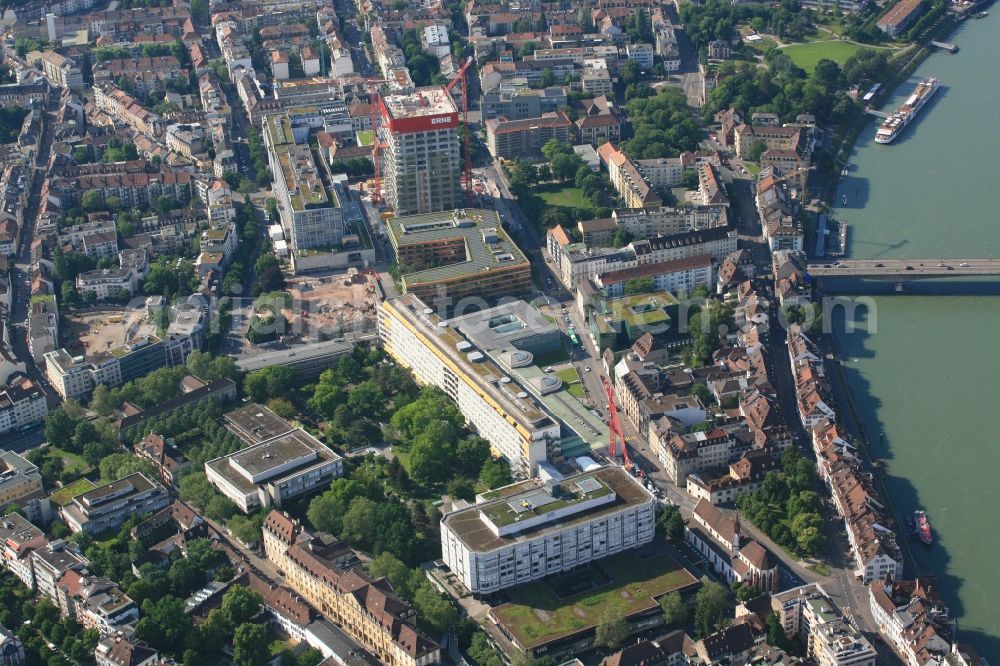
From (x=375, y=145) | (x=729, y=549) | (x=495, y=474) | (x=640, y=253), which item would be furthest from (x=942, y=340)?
(x=375, y=145)

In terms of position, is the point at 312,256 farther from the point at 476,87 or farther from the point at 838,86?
the point at 838,86

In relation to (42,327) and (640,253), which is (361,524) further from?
(640,253)

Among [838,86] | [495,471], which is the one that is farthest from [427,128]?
[838,86]

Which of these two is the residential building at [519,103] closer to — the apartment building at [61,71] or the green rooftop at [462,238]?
the green rooftop at [462,238]

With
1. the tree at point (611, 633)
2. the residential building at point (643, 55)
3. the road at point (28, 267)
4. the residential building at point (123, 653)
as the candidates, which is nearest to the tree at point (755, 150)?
the residential building at point (643, 55)

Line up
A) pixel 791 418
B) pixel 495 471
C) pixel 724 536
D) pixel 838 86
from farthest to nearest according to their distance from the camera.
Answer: pixel 838 86, pixel 791 418, pixel 495 471, pixel 724 536

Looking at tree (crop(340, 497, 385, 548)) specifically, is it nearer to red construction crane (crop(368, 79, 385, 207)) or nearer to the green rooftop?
the green rooftop

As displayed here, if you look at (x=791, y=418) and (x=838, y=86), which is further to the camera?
→ (x=838, y=86)
